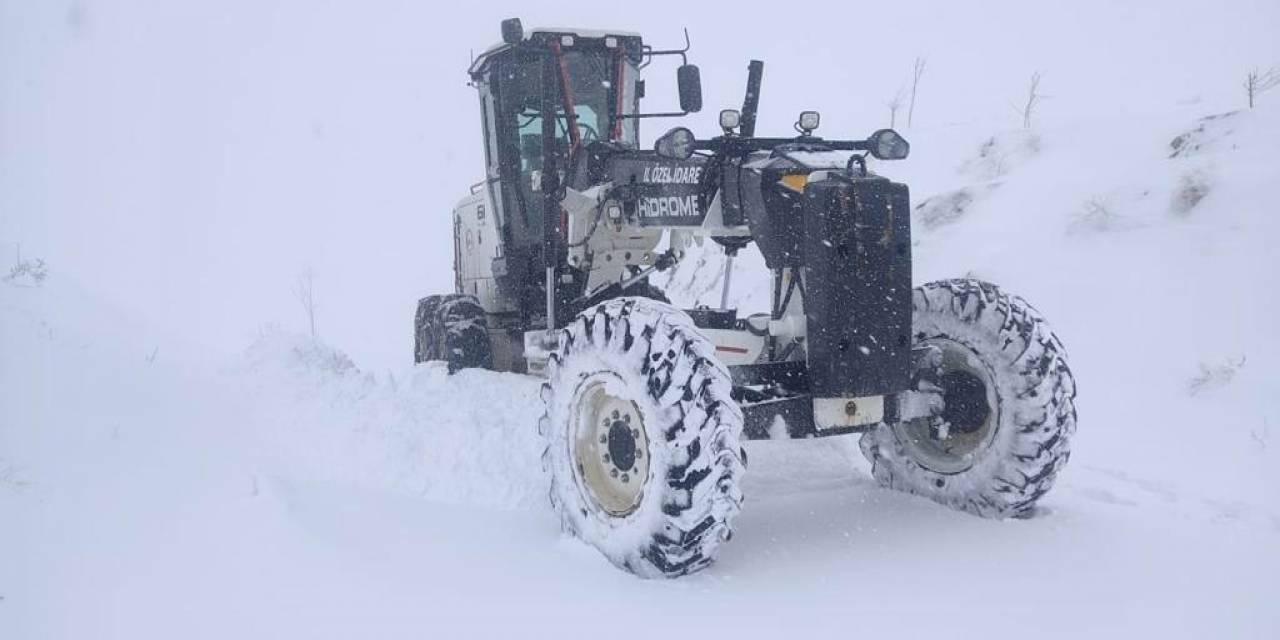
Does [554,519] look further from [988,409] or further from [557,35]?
[557,35]

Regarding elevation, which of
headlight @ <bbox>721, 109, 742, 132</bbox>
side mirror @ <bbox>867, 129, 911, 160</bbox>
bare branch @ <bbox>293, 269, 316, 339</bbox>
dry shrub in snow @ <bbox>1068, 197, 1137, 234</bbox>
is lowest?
bare branch @ <bbox>293, 269, 316, 339</bbox>

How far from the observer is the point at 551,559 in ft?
13.8

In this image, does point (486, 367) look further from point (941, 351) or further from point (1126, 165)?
Result: point (1126, 165)

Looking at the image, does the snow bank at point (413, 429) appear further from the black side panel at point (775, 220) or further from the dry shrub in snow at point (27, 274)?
the dry shrub in snow at point (27, 274)

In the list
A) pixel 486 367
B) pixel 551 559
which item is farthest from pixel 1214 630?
pixel 486 367

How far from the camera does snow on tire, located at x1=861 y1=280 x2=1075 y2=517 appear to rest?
451 centimetres

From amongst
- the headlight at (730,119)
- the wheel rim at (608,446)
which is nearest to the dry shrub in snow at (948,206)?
the headlight at (730,119)

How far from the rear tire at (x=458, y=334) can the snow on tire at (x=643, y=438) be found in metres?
3.37

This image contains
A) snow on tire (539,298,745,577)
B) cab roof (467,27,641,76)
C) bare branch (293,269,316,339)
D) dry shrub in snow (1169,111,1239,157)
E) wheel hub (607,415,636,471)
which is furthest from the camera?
bare branch (293,269,316,339)

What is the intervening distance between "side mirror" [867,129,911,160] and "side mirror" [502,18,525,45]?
253 cm

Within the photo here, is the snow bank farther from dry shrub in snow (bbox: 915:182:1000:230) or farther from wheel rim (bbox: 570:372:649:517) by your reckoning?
dry shrub in snow (bbox: 915:182:1000:230)

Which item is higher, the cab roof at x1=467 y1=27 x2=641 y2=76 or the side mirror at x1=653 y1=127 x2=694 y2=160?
the cab roof at x1=467 y1=27 x2=641 y2=76

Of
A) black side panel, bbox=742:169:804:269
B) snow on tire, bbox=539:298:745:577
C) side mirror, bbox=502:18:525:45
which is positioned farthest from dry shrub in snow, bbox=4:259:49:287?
black side panel, bbox=742:169:804:269

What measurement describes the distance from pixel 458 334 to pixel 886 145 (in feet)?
14.1
